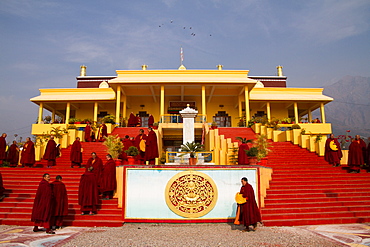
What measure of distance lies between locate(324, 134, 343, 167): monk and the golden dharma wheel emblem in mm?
6658

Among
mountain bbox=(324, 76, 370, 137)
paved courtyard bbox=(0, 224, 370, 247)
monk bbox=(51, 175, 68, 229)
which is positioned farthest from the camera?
mountain bbox=(324, 76, 370, 137)

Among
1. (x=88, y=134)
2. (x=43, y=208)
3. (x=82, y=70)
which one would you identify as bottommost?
(x=43, y=208)

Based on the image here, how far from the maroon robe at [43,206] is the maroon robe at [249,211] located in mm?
4402

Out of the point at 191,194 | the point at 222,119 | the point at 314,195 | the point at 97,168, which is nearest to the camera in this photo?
the point at 191,194

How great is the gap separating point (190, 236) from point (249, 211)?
58.9 inches

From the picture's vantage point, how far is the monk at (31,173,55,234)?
6250 millimetres

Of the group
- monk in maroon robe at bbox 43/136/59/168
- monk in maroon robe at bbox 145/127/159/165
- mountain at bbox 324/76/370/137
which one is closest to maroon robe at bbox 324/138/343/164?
monk in maroon robe at bbox 145/127/159/165

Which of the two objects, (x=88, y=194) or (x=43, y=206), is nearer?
(x=43, y=206)

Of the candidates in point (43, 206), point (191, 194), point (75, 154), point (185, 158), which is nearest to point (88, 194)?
point (43, 206)

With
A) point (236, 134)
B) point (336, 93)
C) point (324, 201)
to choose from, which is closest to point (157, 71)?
point (236, 134)

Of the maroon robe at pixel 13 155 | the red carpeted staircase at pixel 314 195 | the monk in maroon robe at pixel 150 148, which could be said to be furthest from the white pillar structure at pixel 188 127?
the maroon robe at pixel 13 155

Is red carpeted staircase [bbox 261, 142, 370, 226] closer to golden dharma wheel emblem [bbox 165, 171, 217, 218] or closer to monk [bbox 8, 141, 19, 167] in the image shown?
golden dharma wheel emblem [bbox 165, 171, 217, 218]

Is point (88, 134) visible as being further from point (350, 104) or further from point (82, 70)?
point (350, 104)

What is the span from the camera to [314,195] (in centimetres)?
868
